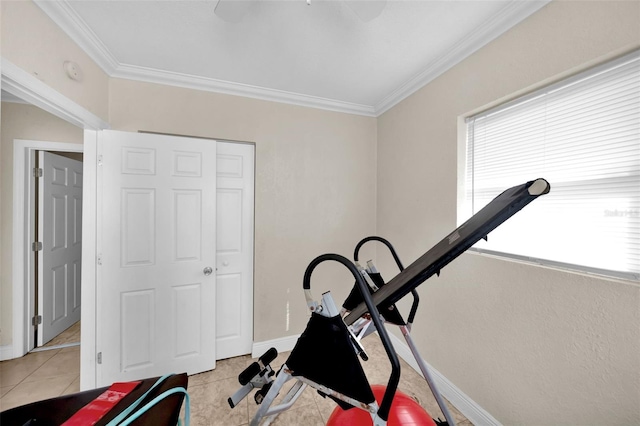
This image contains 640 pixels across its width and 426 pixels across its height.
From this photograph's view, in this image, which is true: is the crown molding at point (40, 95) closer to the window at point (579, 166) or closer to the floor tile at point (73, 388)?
the floor tile at point (73, 388)

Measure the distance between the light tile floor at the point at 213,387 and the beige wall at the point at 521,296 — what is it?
11.2 inches

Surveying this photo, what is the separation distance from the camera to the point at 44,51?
1331 millimetres

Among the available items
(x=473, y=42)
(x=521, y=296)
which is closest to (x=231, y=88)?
(x=473, y=42)

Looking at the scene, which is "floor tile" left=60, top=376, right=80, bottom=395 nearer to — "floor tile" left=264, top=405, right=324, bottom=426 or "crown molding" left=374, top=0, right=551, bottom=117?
"floor tile" left=264, top=405, right=324, bottom=426

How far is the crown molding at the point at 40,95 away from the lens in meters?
1.13

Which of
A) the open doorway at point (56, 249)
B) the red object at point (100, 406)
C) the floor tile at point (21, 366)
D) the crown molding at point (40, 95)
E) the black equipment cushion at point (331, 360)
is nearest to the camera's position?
the red object at point (100, 406)

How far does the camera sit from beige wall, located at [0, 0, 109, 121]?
1138mm

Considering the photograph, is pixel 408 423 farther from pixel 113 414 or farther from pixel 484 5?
pixel 484 5

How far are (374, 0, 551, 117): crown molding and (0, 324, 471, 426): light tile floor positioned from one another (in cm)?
243

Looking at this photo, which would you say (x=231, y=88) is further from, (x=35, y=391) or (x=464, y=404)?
(x=464, y=404)

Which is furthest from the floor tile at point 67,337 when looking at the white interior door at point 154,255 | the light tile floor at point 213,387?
the white interior door at point 154,255

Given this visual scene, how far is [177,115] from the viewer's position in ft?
6.95

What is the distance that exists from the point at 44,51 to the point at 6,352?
2.70 meters

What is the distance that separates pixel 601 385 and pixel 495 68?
1.75 metres
